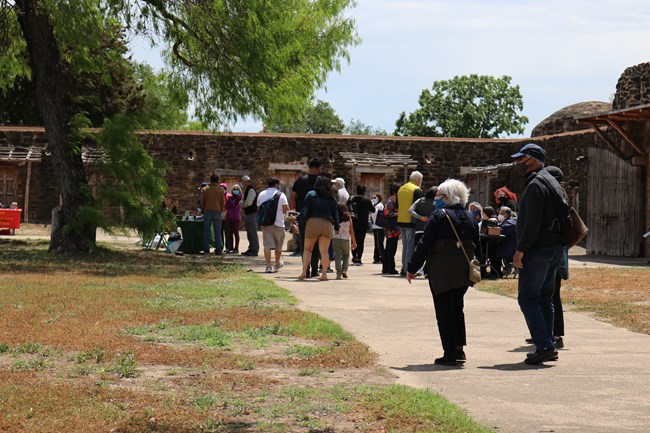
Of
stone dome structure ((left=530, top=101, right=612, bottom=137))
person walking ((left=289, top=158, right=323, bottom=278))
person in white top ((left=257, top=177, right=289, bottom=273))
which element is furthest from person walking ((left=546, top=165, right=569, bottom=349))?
stone dome structure ((left=530, top=101, right=612, bottom=137))

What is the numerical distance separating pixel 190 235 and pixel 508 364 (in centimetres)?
1597

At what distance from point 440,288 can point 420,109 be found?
67.2 m

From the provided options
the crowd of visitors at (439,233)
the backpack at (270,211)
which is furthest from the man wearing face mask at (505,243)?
the backpack at (270,211)

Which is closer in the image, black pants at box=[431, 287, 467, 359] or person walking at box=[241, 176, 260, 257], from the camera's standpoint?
black pants at box=[431, 287, 467, 359]

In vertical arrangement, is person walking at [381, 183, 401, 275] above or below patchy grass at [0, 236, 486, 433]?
above

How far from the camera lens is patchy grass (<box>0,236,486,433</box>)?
648 cm

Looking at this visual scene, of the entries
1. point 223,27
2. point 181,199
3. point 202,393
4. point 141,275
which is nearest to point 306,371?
point 202,393

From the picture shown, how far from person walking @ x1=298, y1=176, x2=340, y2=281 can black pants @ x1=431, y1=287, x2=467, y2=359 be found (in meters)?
7.35

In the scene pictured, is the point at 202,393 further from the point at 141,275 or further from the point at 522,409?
the point at 141,275

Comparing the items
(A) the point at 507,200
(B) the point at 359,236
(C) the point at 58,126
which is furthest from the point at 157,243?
(A) the point at 507,200

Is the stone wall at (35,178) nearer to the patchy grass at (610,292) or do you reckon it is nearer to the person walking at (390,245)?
the person walking at (390,245)

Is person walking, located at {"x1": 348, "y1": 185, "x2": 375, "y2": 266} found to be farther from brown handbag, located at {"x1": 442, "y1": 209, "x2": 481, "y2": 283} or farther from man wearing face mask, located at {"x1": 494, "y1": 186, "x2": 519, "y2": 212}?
brown handbag, located at {"x1": 442, "y1": 209, "x2": 481, "y2": 283}

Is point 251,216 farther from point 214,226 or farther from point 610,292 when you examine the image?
point 610,292

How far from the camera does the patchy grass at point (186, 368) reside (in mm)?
6484
